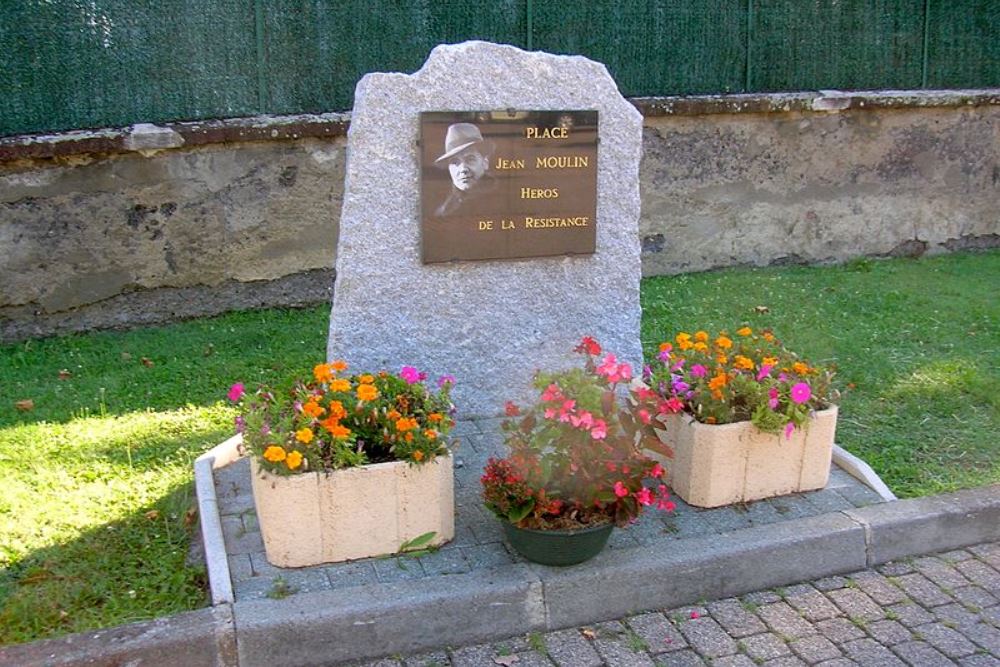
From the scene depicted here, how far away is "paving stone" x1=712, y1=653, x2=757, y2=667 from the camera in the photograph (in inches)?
139

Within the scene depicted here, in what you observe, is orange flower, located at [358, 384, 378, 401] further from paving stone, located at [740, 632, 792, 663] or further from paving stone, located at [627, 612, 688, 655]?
paving stone, located at [740, 632, 792, 663]

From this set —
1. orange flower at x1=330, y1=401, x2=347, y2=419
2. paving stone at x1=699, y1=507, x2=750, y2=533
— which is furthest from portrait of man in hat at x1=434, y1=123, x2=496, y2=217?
paving stone at x1=699, y1=507, x2=750, y2=533

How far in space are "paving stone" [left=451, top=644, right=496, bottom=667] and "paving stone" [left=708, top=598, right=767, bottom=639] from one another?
2.90 ft

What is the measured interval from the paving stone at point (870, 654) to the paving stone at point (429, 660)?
143cm

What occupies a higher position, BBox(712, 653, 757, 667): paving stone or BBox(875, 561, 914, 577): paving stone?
BBox(875, 561, 914, 577): paving stone

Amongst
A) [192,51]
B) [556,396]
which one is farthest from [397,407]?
[192,51]

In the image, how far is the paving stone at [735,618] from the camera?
3752 mm

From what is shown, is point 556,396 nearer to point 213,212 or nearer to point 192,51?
point 213,212

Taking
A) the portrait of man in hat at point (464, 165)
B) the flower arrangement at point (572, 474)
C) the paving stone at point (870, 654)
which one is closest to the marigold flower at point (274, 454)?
the flower arrangement at point (572, 474)

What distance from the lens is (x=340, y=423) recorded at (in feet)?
12.9

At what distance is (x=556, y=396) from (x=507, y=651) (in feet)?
3.09

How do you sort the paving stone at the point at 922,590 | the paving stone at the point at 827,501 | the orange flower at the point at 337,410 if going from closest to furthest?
the orange flower at the point at 337,410, the paving stone at the point at 922,590, the paving stone at the point at 827,501

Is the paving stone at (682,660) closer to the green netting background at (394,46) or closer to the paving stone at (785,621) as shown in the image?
the paving stone at (785,621)

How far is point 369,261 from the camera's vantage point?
4691mm
